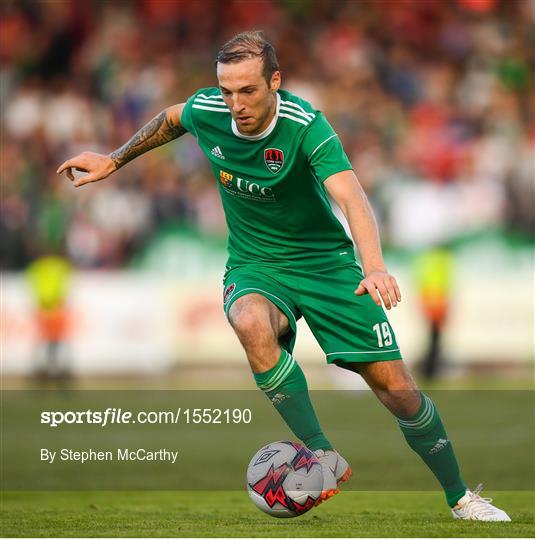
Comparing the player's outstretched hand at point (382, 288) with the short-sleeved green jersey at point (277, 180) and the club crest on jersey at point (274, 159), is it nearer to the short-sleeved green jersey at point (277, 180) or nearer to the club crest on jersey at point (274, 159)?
the short-sleeved green jersey at point (277, 180)

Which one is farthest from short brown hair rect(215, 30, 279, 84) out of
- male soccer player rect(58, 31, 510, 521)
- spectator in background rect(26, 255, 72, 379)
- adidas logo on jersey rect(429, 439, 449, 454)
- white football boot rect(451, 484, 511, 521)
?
spectator in background rect(26, 255, 72, 379)

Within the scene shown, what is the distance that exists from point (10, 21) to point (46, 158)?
3229 mm

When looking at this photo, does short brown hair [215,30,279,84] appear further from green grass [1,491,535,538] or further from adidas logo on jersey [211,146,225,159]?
green grass [1,491,535,538]

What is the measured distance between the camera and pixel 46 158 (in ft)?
66.6

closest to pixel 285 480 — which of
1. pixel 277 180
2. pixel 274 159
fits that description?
pixel 277 180

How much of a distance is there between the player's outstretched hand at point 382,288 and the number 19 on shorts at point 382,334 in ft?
3.20

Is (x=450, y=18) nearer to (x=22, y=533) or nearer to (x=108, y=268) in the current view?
(x=108, y=268)

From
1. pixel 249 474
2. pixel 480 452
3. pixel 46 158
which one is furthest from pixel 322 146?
pixel 46 158

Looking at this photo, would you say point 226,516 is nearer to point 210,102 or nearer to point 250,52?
point 210,102

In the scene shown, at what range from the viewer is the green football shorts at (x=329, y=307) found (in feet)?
22.1

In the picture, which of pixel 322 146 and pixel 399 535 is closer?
pixel 399 535

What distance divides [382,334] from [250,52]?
5.57 ft

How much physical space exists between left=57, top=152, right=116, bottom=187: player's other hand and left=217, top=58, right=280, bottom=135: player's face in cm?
95

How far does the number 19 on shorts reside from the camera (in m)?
6.75
